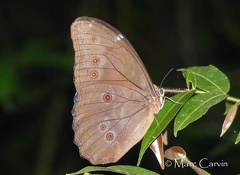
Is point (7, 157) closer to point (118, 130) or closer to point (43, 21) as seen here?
point (43, 21)

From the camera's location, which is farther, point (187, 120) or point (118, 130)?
point (118, 130)

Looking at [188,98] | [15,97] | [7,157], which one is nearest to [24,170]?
[7,157]

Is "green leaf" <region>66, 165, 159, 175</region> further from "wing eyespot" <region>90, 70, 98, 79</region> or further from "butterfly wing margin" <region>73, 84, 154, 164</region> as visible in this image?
"wing eyespot" <region>90, 70, 98, 79</region>

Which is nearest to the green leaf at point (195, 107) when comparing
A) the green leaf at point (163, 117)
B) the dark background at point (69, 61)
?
the green leaf at point (163, 117)

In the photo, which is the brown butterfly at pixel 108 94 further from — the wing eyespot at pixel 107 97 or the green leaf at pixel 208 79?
the green leaf at pixel 208 79

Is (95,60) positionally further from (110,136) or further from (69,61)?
(69,61)

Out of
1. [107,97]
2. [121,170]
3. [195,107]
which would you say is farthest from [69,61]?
[121,170]
